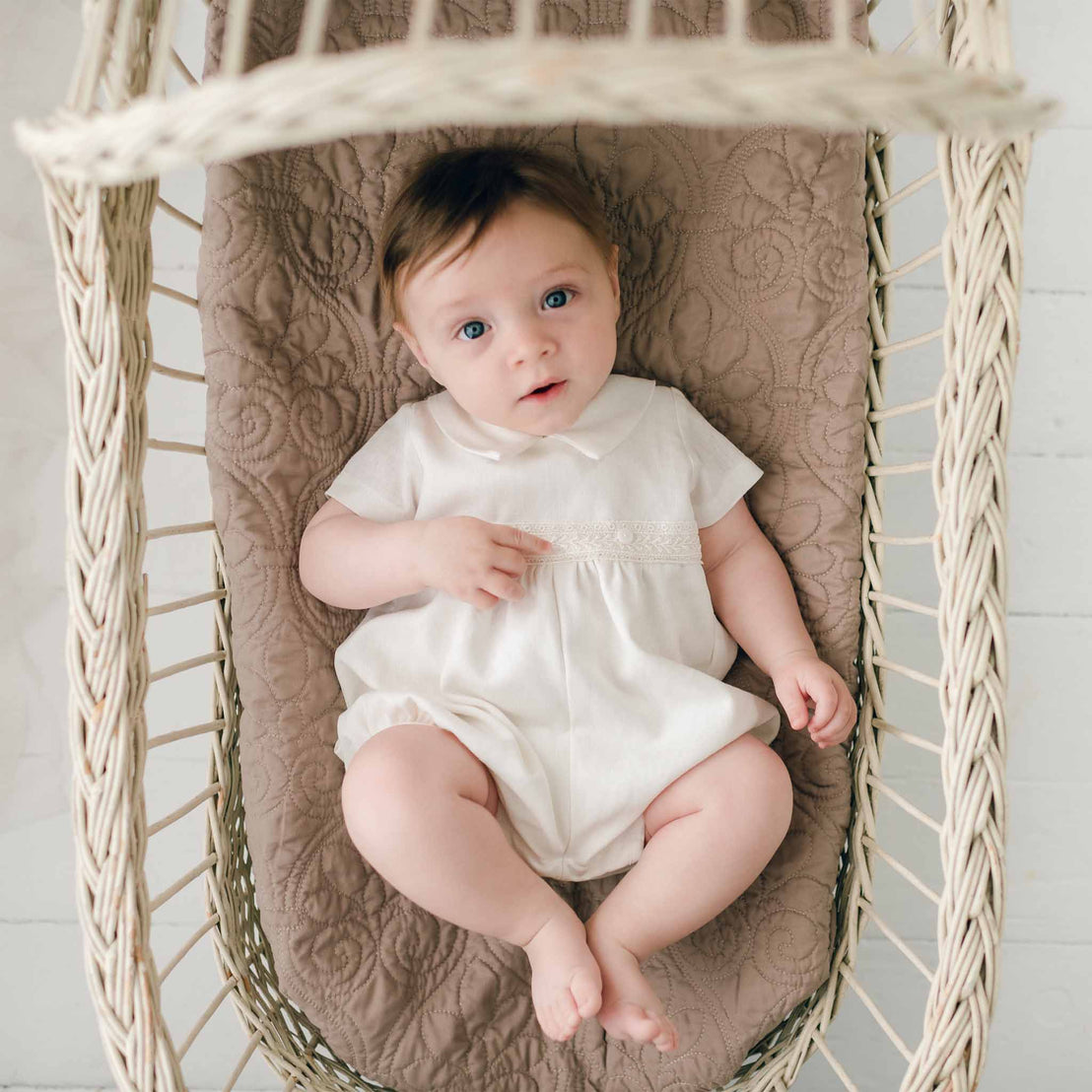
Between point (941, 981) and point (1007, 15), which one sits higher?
point (1007, 15)

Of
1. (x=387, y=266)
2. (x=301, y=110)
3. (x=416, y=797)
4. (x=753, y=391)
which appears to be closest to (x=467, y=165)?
(x=387, y=266)

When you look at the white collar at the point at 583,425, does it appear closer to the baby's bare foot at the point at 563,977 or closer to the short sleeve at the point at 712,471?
the short sleeve at the point at 712,471

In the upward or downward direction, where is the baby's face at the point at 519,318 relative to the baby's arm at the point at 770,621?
upward

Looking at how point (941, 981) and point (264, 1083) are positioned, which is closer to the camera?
point (941, 981)

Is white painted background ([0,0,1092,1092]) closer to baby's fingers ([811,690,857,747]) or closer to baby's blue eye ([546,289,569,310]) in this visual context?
baby's fingers ([811,690,857,747])

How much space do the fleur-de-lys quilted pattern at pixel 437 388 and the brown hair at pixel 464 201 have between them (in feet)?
0.23

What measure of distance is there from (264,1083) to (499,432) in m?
0.96

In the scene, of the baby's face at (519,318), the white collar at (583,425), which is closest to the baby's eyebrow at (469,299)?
the baby's face at (519,318)

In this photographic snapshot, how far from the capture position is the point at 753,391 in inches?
43.1

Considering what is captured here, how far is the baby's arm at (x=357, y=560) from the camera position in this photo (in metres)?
0.98

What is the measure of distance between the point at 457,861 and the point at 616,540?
34 cm

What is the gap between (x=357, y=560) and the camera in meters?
0.99

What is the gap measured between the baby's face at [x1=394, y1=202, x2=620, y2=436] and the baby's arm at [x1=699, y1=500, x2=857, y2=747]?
22cm

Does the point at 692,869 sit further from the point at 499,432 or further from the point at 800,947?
the point at 499,432
